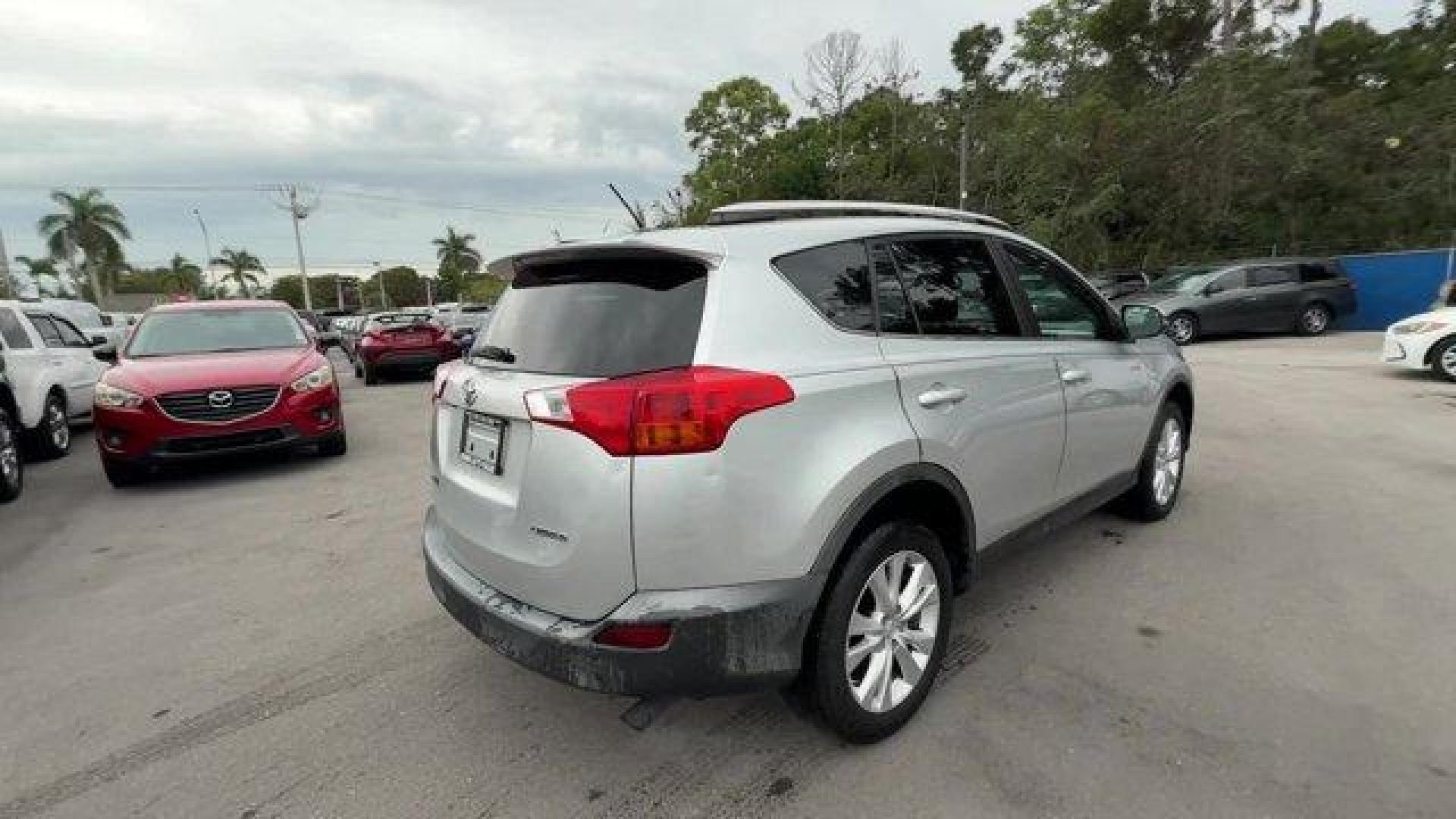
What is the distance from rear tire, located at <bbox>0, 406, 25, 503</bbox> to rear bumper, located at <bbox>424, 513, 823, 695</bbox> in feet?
20.5

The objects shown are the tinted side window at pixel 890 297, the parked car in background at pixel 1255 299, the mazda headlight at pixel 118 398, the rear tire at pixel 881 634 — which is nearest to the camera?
the rear tire at pixel 881 634

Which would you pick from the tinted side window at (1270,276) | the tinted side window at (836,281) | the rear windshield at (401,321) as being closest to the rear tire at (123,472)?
the tinted side window at (836,281)

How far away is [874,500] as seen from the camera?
2348 millimetres

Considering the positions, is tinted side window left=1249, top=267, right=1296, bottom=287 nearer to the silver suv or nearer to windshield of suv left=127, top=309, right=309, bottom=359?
the silver suv

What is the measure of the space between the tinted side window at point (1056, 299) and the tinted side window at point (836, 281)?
1104mm

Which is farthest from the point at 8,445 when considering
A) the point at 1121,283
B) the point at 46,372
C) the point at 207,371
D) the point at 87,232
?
the point at 87,232

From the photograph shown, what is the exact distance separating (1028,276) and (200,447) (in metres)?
Answer: 6.15

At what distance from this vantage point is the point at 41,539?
5.07 metres

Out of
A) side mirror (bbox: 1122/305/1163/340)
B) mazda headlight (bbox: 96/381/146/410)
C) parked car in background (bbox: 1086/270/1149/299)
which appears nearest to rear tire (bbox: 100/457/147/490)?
mazda headlight (bbox: 96/381/146/410)

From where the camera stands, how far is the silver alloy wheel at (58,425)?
305 inches

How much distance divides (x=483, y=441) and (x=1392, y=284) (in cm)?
2128

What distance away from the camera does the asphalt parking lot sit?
2.35m

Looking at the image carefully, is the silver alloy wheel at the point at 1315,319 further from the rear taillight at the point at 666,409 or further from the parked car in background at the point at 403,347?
the rear taillight at the point at 666,409

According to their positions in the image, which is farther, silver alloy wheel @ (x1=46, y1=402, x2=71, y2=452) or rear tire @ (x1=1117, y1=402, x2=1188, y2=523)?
silver alloy wheel @ (x1=46, y1=402, x2=71, y2=452)
